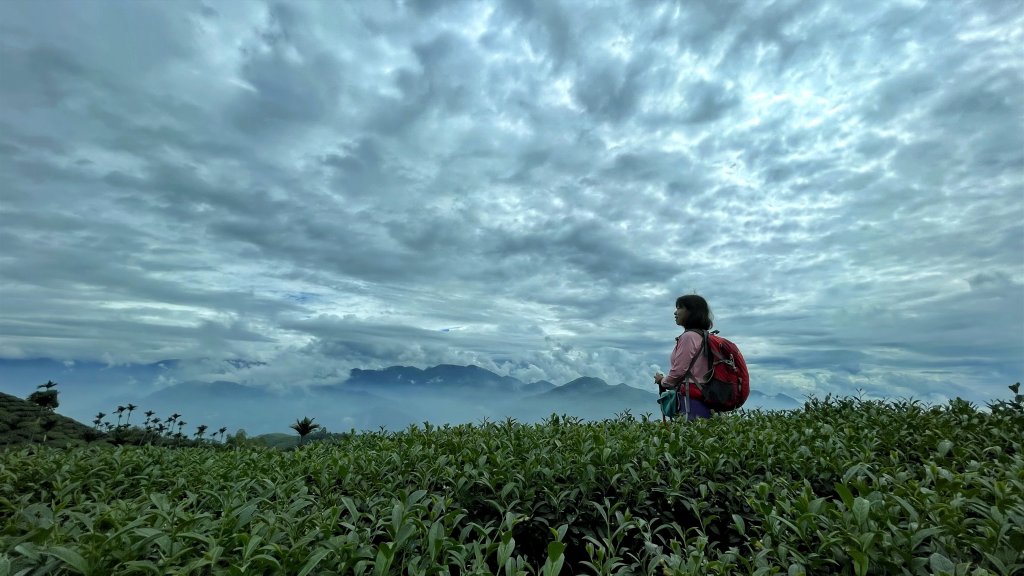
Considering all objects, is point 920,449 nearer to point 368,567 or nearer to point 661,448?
point 661,448

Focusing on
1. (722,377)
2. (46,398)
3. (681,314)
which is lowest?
(46,398)

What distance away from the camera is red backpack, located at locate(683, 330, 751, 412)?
734 centimetres

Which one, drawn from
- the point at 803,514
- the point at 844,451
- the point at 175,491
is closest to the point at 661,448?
the point at 844,451

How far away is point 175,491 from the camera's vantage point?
3625 mm

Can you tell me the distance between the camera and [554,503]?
3.58m

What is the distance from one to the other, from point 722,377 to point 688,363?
512 mm

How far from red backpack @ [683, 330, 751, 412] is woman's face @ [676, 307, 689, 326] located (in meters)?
0.38

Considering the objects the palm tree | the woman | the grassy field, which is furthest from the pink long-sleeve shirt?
the palm tree

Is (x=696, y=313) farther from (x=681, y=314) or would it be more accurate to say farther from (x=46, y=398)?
(x=46, y=398)

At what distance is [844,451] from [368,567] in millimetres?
4024

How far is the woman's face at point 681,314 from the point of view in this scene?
7844 millimetres

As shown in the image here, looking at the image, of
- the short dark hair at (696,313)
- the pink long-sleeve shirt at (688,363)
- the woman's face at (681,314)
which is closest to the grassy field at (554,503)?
the pink long-sleeve shirt at (688,363)

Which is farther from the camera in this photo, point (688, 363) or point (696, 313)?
point (696, 313)

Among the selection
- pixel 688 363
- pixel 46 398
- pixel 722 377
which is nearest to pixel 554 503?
pixel 688 363
